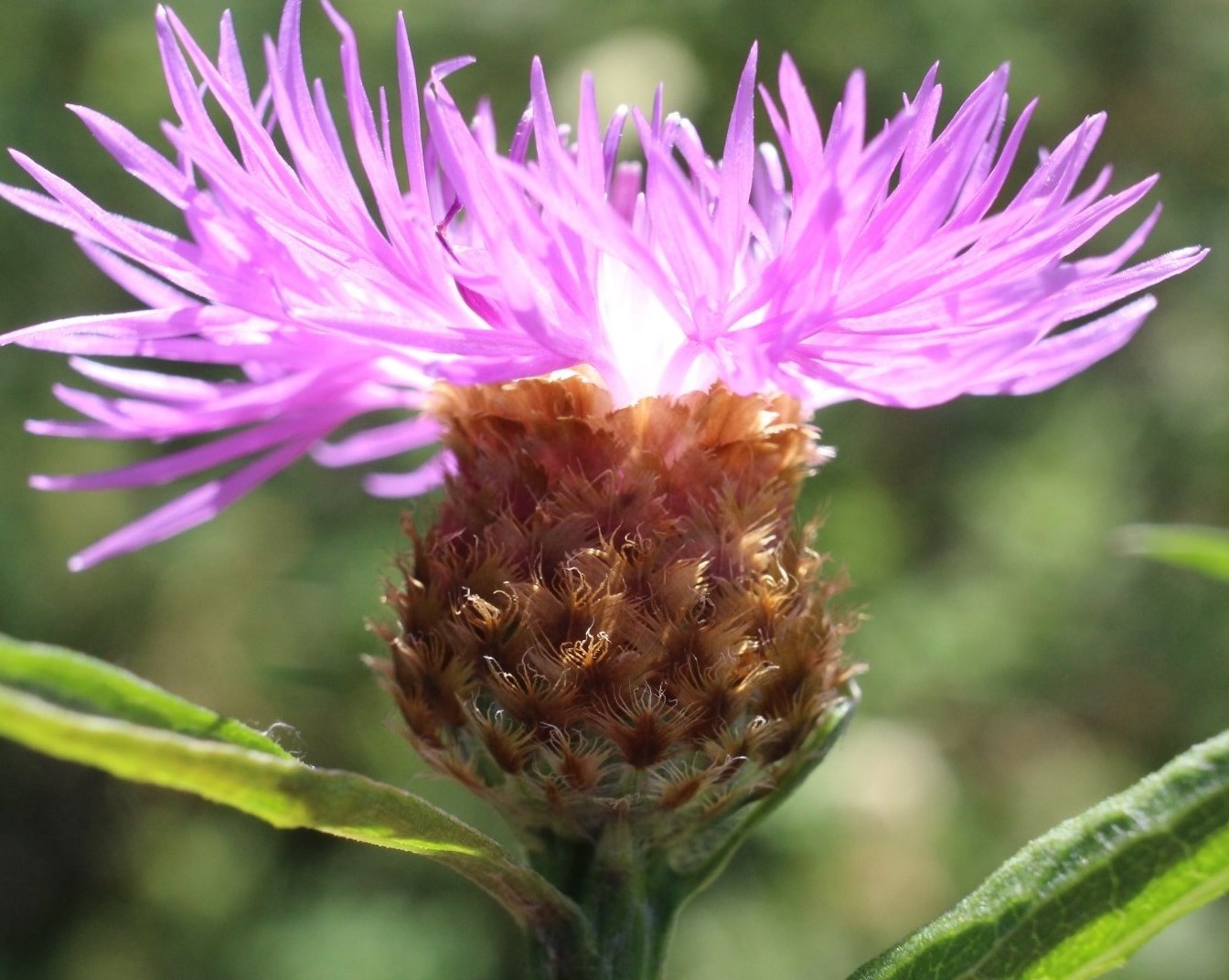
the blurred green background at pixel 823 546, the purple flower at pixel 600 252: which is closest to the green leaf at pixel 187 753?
the purple flower at pixel 600 252

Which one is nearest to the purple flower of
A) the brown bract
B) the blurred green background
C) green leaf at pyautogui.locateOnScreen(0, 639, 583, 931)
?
the brown bract

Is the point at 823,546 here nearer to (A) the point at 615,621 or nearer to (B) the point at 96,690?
(A) the point at 615,621

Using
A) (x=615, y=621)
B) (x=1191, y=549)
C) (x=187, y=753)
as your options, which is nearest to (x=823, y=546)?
(x=615, y=621)

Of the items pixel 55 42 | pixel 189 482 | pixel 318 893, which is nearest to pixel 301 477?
pixel 189 482

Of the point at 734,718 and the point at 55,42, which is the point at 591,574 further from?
the point at 55,42

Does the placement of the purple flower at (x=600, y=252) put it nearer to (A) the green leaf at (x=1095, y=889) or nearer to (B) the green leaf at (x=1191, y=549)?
(B) the green leaf at (x=1191, y=549)
